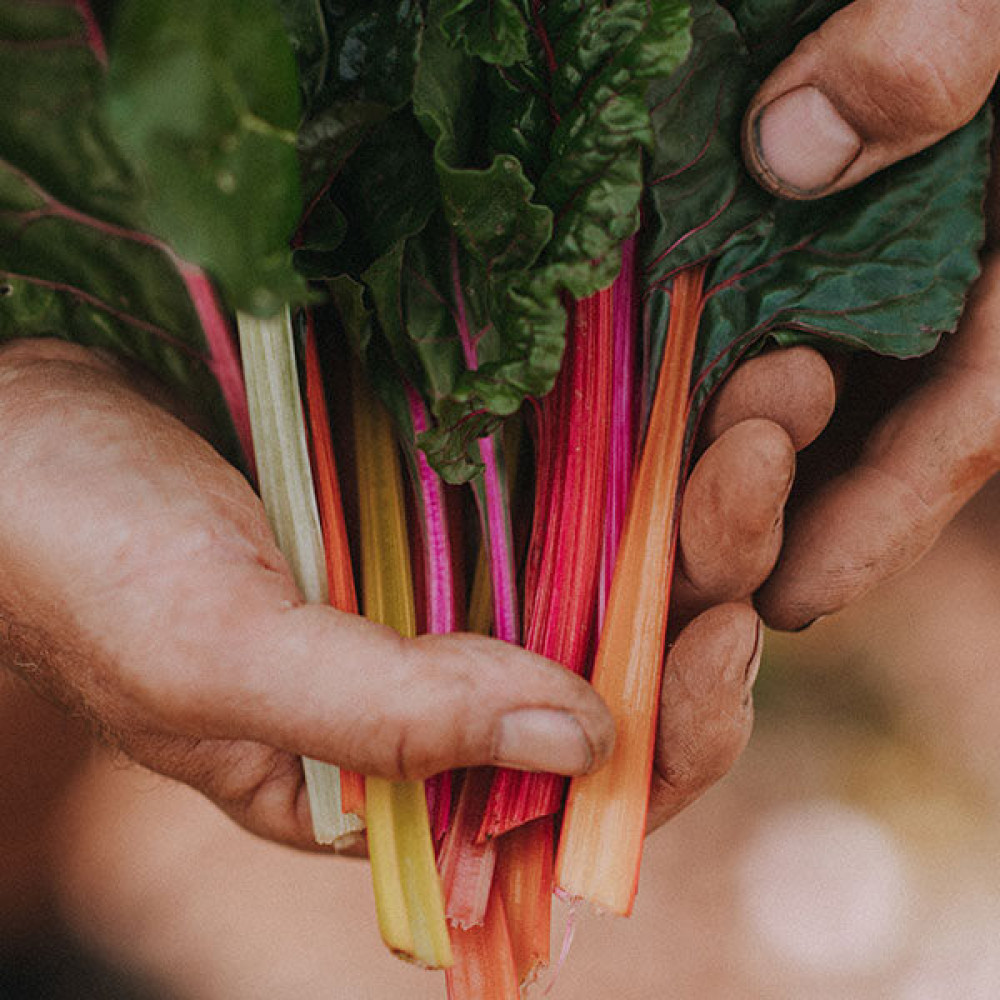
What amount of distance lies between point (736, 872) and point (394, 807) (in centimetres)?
143

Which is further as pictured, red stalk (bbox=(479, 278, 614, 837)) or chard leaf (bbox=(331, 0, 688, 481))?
red stalk (bbox=(479, 278, 614, 837))

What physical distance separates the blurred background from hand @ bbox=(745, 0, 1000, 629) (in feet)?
3.46

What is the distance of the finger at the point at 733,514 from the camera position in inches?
41.9

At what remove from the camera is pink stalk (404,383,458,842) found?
1158mm

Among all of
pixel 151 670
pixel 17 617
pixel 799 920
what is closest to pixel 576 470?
pixel 151 670

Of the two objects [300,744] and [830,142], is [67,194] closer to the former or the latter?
[300,744]

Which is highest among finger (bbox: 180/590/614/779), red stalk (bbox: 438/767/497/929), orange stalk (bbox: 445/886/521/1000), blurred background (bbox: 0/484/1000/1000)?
finger (bbox: 180/590/614/779)

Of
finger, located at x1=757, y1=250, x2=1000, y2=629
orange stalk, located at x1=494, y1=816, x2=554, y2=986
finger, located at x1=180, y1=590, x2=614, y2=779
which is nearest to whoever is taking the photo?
finger, located at x1=180, y1=590, x2=614, y2=779

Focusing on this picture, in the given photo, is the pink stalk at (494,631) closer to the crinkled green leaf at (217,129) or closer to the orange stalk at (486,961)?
the orange stalk at (486,961)

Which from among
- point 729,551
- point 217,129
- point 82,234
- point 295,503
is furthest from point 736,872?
point 217,129

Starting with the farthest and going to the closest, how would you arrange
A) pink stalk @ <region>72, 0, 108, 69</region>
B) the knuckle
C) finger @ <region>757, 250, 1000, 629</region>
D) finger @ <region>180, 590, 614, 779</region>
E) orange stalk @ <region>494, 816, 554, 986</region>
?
finger @ <region>757, 250, 1000, 629</region>
orange stalk @ <region>494, 816, 554, 986</region>
the knuckle
finger @ <region>180, 590, 614, 779</region>
pink stalk @ <region>72, 0, 108, 69</region>

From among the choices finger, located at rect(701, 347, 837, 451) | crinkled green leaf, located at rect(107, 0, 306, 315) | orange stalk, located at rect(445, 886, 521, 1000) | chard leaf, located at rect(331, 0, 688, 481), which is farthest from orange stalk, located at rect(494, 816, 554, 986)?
crinkled green leaf, located at rect(107, 0, 306, 315)

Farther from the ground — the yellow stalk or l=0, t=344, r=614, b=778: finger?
l=0, t=344, r=614, b=778: finger

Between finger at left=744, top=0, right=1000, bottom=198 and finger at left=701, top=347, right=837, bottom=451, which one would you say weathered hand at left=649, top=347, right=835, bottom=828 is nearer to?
finger at left=701, top=347, right=837, bottom=451
